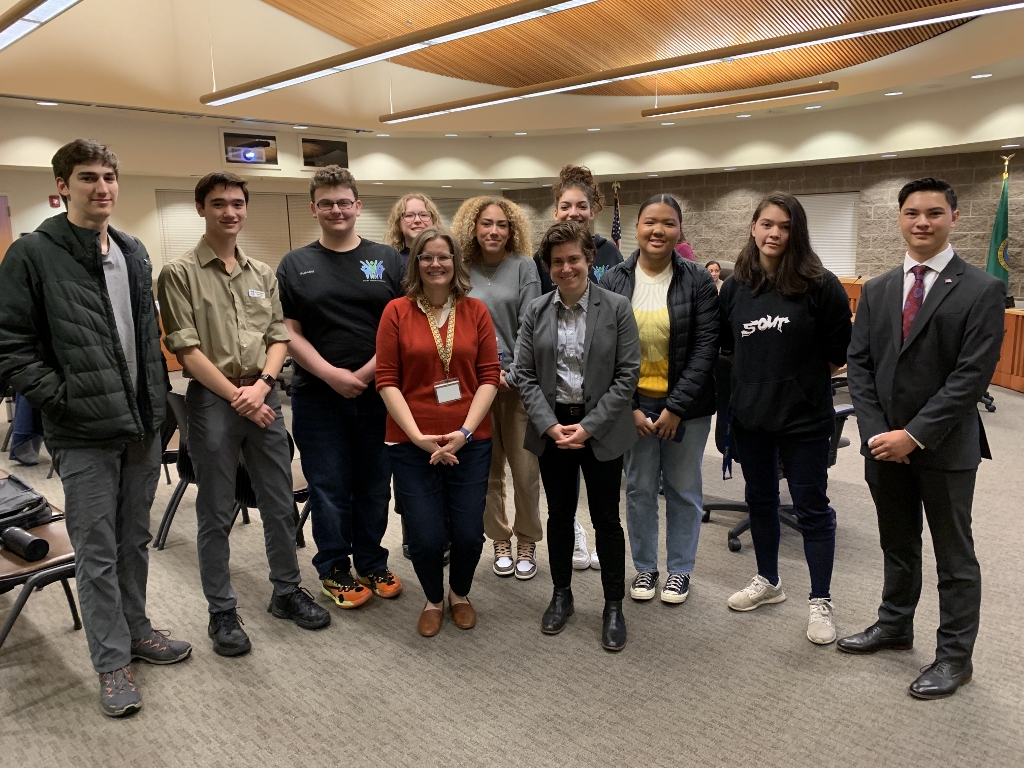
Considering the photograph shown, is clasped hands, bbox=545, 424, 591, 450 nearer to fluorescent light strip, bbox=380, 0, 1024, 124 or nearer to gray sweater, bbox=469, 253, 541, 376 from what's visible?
gray sweater, bbox=469, 253, 541, 376

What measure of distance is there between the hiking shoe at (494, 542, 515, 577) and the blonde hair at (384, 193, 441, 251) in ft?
4.90

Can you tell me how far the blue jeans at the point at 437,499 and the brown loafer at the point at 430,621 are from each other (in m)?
0.09

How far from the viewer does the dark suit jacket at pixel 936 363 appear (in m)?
2.17

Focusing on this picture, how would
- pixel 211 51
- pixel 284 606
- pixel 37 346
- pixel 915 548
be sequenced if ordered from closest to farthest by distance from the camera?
pixel 37 346 < pixel 915 548 < pixel 284 606 < pixel 211 51

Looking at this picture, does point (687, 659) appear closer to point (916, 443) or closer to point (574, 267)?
point (916, 443)

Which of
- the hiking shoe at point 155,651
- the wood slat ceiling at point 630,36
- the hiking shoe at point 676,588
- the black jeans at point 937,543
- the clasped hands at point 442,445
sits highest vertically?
the wood slat ceiling at point 630,36

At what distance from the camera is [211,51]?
342 inches

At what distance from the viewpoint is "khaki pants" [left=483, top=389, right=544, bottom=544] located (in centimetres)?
318

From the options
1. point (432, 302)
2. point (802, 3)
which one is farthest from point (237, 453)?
point (802, 3)

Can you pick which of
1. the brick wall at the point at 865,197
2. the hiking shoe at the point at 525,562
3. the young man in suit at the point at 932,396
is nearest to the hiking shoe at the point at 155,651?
the hiking shoe at the point at 525,562

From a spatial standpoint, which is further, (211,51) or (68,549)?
(211,51)

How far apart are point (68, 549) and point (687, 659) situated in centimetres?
234

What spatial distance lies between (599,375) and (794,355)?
2.34 feet

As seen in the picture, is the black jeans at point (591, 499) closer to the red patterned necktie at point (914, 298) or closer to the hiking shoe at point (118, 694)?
the red patterned necktie at point (914, 298)
